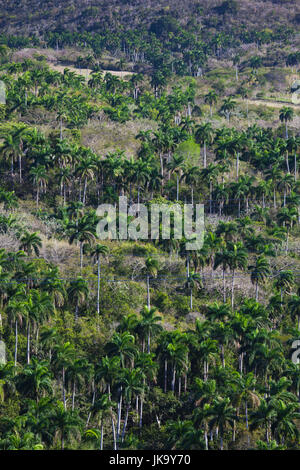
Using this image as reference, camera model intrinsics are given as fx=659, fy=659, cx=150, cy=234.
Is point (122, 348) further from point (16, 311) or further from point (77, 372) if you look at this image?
point (16, 311)

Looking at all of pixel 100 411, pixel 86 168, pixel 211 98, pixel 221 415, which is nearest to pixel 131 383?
pixel 100 411

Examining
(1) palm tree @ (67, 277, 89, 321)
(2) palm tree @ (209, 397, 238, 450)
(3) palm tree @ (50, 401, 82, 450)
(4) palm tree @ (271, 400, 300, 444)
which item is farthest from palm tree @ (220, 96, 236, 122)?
(3) palm tree @ (50, 401, 82, 450)

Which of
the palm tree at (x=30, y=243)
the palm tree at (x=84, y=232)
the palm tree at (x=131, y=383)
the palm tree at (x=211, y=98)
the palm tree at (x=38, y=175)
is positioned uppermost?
the palm tree at (x=211, y=98)

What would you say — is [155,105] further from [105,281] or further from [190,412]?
[190,412]

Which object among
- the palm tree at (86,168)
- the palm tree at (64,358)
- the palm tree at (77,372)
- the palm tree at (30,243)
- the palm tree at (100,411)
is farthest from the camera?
the palm tree at (86,168)

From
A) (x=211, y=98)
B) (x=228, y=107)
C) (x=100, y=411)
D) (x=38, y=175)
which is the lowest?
(x=100, y=411)

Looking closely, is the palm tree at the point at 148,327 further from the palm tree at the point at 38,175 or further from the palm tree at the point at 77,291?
the palm tree at the point at 38,175

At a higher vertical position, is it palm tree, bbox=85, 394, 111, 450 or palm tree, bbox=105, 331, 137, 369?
palm tree, bbox=105, 331, 137, 369

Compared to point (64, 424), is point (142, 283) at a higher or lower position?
higher

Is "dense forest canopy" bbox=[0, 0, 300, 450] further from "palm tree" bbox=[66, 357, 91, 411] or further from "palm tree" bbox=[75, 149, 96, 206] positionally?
"palm tree" bbox=[75, 149, 96, 206]

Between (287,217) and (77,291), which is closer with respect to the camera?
(77,291)

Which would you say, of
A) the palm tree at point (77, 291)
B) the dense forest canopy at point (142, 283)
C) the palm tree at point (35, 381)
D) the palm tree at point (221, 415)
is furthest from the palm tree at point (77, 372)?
the palm tree at point (221, 415)
